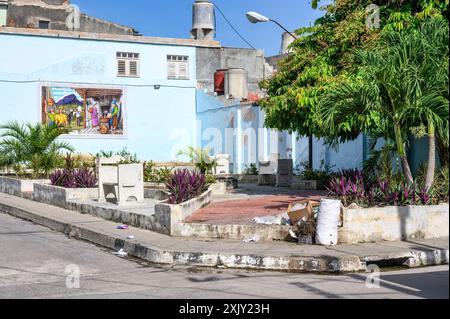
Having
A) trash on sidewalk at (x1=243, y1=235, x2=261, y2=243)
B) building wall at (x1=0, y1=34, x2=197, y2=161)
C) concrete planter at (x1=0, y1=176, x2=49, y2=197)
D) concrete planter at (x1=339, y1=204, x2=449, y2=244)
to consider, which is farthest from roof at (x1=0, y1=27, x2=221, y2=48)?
concrete planter at (x1=339, y1=204, x2=449, y2=244)

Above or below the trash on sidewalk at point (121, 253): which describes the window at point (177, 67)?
above

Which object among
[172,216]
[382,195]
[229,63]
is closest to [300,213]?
[382,195]

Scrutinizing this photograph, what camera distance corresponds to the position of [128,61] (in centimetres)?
3259

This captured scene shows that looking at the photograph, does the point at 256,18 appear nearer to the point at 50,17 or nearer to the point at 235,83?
the point at 235,83

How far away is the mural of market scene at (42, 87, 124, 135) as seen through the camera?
3075cm

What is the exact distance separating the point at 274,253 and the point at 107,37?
2474 cm

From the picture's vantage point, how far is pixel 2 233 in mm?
12867

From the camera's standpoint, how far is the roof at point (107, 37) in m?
30.2

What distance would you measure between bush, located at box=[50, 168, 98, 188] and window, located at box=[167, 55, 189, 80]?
616 inches

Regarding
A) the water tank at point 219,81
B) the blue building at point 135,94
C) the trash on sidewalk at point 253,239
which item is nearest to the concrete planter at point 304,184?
the blue building at point 135,94

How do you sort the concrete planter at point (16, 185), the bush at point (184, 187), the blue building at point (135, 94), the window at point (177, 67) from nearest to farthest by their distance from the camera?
1. the bush at point (184, 187)
2. the concrete planter at point (16, 185)
3. the blue building at point (135, 94)
4. the window at point (177, 67)

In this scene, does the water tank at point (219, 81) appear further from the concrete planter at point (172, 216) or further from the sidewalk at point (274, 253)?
the sidewalk at point (274, 253)

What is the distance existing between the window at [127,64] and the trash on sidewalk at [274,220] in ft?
73.6

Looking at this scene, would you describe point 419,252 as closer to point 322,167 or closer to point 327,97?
point 327,97
